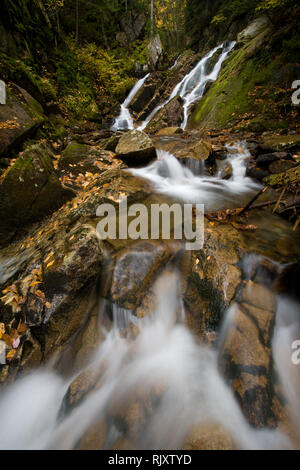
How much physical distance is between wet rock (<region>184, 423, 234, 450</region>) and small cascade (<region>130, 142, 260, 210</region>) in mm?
3455

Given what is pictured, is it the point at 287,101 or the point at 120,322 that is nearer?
the point at 120,322

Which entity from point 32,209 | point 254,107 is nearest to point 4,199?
point 32,209

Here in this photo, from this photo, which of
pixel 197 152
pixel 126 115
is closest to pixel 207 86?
pixel 126 115

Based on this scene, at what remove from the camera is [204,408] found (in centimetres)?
204

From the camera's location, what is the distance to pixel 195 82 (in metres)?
14.3

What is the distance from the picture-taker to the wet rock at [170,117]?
11933mm

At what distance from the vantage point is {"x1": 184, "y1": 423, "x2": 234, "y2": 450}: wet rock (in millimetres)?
1714

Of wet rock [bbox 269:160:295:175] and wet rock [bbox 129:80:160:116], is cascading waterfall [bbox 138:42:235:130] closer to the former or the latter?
wet rock [bbox 129:80:160:116]

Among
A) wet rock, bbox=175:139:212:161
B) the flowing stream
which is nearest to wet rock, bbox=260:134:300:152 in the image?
Result: wet rock, bbox=175:139:212:161

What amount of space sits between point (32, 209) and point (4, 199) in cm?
53

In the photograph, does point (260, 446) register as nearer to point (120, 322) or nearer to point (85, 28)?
point (120, 322)

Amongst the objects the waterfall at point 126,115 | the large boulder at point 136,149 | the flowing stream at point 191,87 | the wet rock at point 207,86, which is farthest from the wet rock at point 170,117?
the large boulder at point 136,149

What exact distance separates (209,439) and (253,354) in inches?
36.3

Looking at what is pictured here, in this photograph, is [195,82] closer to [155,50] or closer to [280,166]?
[155,50]
